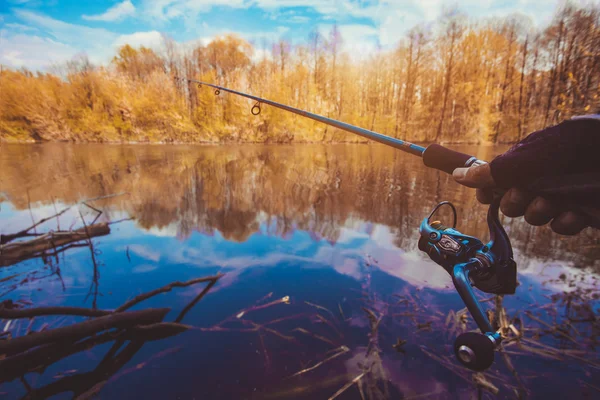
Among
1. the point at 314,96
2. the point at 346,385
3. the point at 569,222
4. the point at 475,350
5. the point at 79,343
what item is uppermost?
the point at 314,96

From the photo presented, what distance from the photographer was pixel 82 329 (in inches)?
116

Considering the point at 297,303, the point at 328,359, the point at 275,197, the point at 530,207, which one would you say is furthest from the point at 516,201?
the point at 275,197

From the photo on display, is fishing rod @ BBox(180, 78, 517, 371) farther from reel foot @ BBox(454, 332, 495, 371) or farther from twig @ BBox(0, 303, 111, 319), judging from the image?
twig @ BBox(0, 303, 111, 319)

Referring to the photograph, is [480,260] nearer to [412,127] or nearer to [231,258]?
[231,258]

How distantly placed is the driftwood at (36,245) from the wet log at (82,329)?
327 cm

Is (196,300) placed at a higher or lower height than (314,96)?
lower

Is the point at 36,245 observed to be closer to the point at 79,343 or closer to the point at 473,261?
the point at 79,343

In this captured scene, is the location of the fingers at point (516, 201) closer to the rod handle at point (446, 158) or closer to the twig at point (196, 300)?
the rod handle at point (446, 158)

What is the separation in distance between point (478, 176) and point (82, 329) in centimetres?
409

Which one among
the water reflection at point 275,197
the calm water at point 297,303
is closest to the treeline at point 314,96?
the water reflection at point 275,197

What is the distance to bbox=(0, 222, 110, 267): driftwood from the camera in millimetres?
5289

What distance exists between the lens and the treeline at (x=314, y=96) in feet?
118

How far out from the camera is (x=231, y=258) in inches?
247

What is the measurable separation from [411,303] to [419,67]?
143ft
